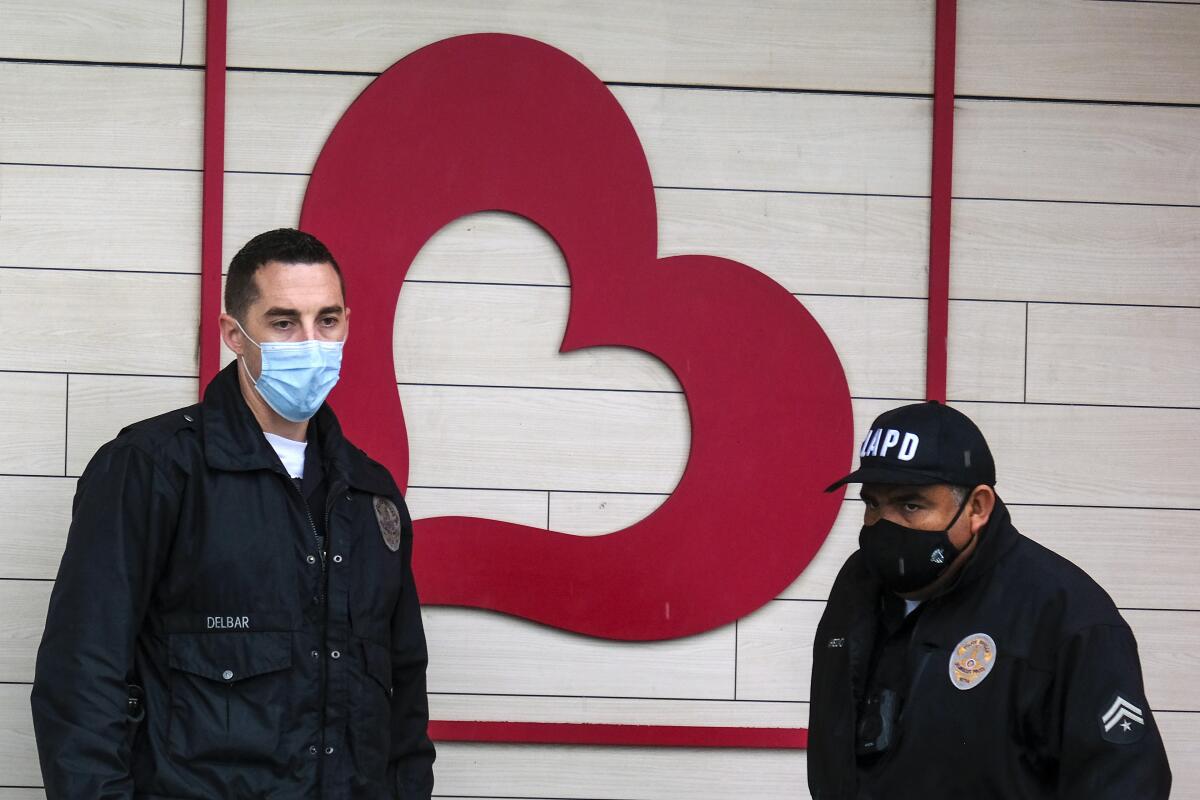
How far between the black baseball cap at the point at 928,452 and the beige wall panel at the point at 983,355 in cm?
74

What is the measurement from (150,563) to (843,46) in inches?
66.4

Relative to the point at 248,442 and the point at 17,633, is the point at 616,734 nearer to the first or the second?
the point at 248,442

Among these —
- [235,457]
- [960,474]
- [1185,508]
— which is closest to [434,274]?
[235,457]

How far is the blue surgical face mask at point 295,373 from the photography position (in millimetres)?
1992

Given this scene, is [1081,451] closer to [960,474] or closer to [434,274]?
[960,474]

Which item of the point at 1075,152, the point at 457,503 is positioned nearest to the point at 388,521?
the point at 457,503

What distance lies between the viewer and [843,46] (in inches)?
102

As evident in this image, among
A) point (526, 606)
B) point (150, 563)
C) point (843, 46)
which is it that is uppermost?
point (843, 46)

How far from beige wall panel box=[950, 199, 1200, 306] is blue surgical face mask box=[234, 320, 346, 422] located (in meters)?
1.32

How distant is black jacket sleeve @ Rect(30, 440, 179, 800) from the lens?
1.75 m

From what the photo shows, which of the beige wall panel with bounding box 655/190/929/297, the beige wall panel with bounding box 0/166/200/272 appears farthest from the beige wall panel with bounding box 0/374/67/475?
the beige wall panel with bounding box 655/190/929/297

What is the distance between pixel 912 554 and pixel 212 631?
→ 40.7 inches

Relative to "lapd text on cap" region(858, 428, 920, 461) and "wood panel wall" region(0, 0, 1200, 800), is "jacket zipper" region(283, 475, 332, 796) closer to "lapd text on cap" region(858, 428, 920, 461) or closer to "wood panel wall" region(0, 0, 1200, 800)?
"wood panel wall" region(0, 0, 1200, 800)

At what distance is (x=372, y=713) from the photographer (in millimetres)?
1975
